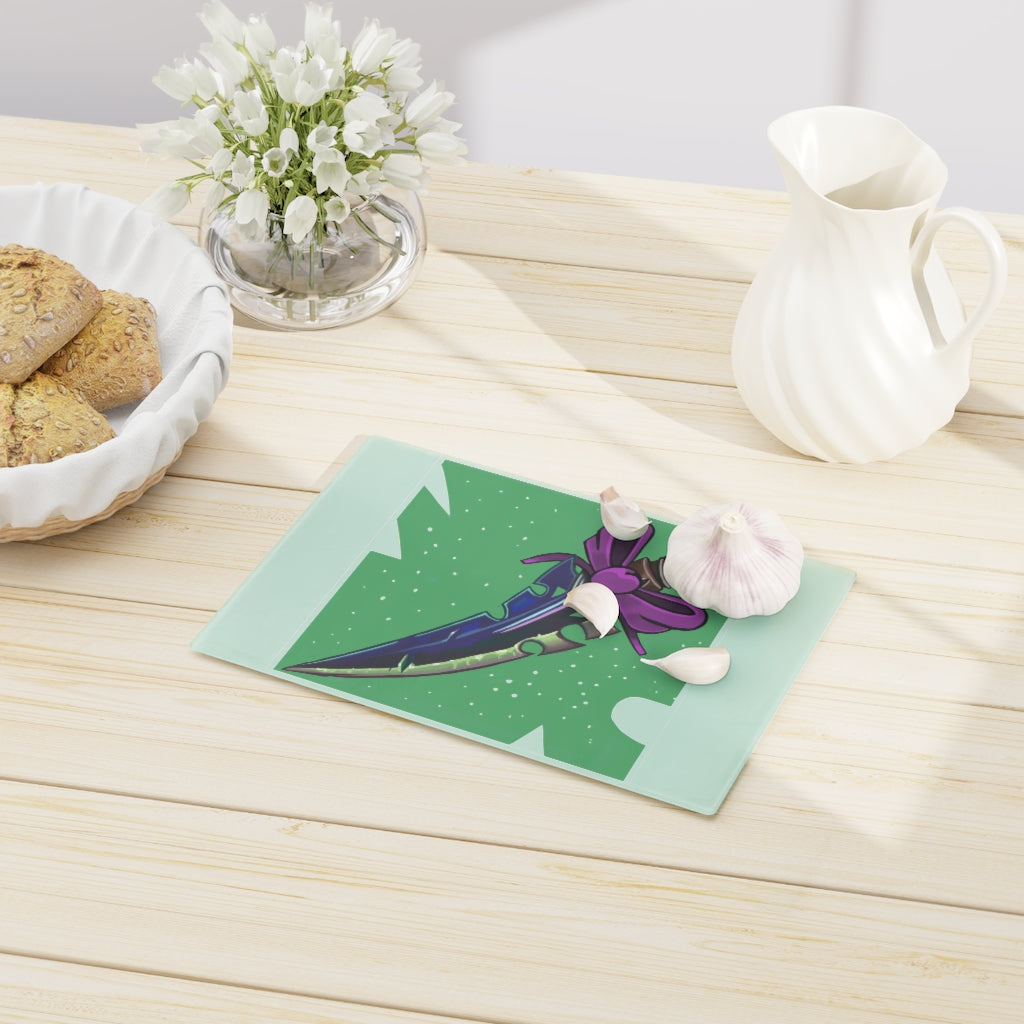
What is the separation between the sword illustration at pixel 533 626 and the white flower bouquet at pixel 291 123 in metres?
0.31

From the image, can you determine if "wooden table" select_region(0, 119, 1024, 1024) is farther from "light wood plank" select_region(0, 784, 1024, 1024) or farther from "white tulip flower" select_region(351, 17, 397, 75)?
"white tulip flower" select_region(351, 17, 397, 75)

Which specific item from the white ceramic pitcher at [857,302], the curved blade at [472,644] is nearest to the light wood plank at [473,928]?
the curved blade at [472,644]

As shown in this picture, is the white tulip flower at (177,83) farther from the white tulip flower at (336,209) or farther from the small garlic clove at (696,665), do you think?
the small garlic clove at (696,665)

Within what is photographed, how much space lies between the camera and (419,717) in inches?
28.7

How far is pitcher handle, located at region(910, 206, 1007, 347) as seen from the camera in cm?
80

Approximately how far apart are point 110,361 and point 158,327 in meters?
0.08

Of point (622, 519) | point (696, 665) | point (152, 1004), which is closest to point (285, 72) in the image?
point (622, 519)

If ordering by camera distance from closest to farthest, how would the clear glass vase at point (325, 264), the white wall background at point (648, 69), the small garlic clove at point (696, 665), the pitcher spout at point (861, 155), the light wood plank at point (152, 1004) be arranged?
the light wood plank at point (152, 1004), the small garlic clove at point (696, 665), the pitcher spout at point (861, 155), the clear glass vase at point (325, 264), the white wall background at point (648, 69)

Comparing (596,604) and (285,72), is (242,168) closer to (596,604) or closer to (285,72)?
(285,72)

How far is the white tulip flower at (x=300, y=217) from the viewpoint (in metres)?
0.89

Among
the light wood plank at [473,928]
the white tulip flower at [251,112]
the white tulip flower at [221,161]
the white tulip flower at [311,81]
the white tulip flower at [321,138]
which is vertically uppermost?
the white tulip flower at [311,81]

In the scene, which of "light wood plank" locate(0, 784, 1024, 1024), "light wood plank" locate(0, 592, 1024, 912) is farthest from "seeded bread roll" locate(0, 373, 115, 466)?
"light wood plank" locate(0, 784, 1024, 1024)

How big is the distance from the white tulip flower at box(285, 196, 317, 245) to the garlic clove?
0.29 meters

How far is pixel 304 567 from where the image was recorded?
0.82 metres
